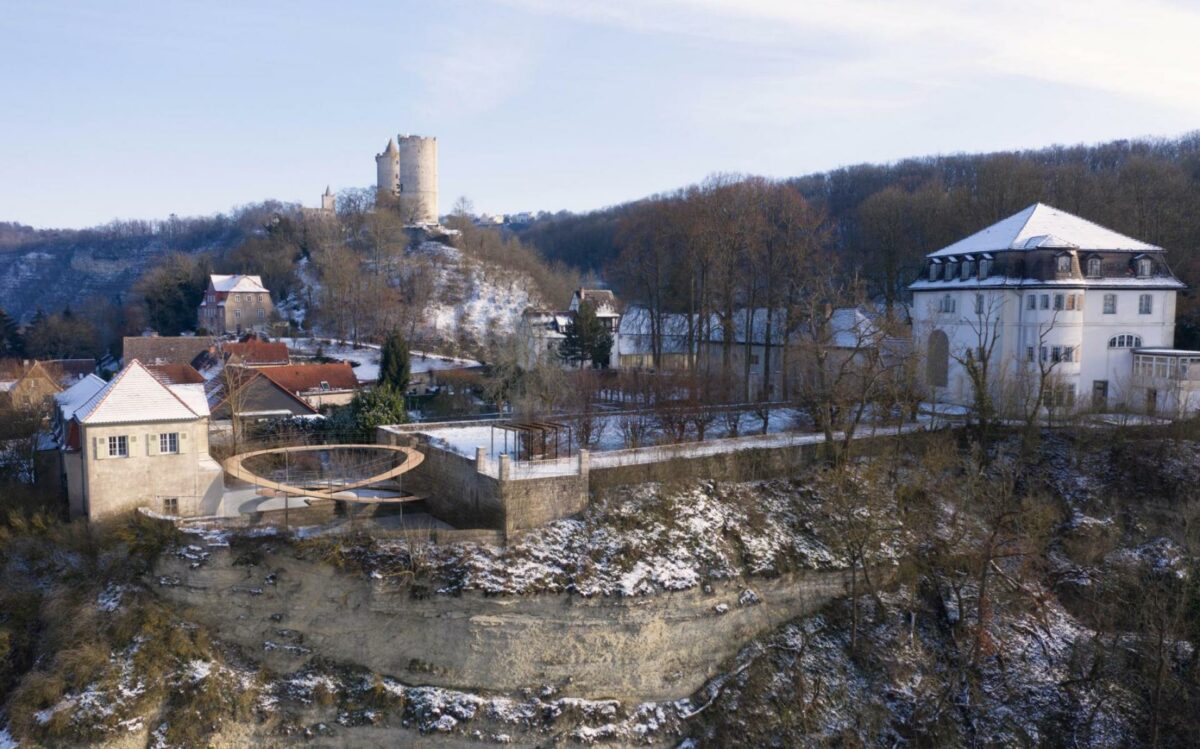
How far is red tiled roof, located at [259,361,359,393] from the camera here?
37562mm

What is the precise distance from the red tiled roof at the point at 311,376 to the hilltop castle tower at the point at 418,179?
45502 millimetres

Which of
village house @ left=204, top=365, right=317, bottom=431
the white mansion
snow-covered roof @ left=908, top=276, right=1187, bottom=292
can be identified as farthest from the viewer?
village house @ left=204, top=365, right=317, bottom=431

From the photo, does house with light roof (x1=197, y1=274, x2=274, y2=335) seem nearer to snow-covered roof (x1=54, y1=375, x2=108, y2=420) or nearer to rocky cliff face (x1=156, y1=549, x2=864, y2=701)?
snow-covered roof (x1=54, y1=375, x2=108, y2=420)

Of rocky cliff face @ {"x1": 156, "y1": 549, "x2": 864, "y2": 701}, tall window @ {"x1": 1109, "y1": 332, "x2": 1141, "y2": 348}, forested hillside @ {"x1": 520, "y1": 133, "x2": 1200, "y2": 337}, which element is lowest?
rocky cliff face @ {"x1": 156, "y1": 549, "x2": 864, "y2": 701}

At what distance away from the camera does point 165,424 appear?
22656 mm

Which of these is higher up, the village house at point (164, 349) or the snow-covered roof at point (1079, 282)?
the snow-covered roof at point (1079, 282)

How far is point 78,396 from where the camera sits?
Result: 27.0 metres

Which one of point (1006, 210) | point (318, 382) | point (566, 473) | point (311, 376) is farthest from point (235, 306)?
point (1006, 210)

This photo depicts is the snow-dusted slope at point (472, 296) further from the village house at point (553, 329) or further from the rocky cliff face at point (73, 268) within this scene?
the rocky cliff face at point (73, 268)

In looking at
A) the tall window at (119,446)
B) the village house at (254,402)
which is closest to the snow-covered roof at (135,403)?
the tall window at (119,446)

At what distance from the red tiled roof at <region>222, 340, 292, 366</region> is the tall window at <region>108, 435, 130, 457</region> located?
65.8 feet

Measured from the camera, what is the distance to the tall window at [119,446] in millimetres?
22109

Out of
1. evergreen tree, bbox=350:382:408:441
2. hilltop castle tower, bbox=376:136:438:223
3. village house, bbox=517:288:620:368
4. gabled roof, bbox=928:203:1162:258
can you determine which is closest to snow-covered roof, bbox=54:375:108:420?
evergreen tree, bbox=350:382:408:441

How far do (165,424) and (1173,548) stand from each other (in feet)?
90.2
